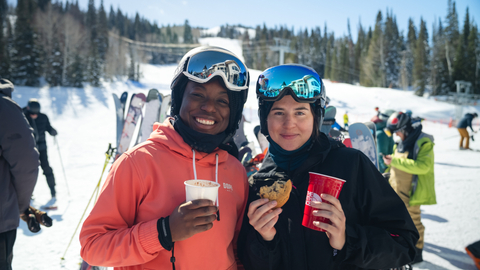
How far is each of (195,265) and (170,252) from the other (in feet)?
0.46

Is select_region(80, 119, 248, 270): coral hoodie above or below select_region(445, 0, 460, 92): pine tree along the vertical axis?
below

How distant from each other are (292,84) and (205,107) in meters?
0.56

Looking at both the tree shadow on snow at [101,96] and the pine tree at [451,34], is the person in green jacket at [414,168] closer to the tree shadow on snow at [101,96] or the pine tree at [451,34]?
the tree shadow on snow at [101,96]

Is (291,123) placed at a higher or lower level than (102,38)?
lower

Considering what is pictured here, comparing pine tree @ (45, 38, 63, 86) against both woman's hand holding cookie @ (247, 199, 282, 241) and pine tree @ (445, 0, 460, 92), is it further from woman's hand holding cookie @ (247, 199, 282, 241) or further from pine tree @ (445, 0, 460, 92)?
pine tree @ (445, 0, 460, 92)

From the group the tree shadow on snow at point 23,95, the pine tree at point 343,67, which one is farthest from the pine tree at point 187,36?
the tree shadow on snow at point 23,95

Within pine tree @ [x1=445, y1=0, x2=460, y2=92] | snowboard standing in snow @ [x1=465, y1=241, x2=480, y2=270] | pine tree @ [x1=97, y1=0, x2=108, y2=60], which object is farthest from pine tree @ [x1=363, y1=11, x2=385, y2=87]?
snowboard standing in snow @ [x1=465, y1=241, x2=480, y2=270]

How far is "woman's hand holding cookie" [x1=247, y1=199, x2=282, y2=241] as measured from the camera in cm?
121

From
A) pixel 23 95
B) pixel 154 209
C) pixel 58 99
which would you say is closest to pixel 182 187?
pixel 154 209

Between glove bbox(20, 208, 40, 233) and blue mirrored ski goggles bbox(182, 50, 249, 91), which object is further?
glove bbox(20, 208, 40, 233)

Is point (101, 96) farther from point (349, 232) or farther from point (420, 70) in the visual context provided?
point (420, 70)

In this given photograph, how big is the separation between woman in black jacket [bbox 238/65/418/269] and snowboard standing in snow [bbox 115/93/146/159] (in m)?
3.65

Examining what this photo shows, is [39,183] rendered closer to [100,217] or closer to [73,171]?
[73,171]

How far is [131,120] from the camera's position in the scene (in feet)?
16.0
